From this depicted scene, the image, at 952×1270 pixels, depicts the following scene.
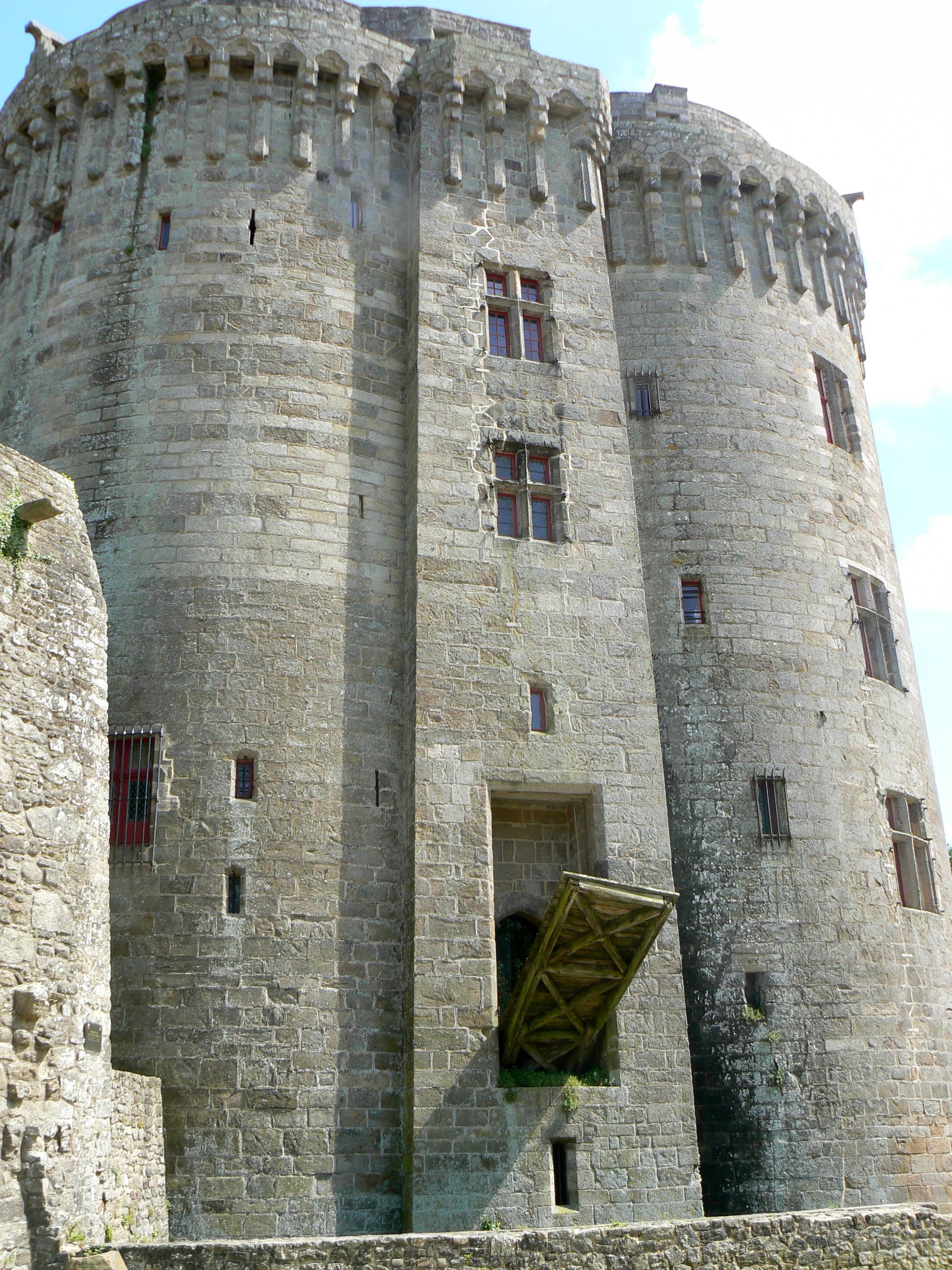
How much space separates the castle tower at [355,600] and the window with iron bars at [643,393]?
1.55 m

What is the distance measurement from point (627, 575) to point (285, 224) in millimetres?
7649

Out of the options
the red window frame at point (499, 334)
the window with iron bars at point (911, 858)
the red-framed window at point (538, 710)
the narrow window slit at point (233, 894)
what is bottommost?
the narrow window slit at point (233, 894)

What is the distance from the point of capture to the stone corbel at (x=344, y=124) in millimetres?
20031

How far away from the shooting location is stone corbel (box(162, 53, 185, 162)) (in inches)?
778

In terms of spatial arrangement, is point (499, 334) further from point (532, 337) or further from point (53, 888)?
point (53, 888)

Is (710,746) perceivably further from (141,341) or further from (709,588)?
(141,341)

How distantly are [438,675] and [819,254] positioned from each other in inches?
515

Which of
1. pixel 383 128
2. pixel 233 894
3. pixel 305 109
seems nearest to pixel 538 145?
pixel 383 128

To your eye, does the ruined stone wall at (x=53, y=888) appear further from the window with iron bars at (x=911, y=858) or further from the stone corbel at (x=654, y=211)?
the stone corbel at (x=654, y=211)

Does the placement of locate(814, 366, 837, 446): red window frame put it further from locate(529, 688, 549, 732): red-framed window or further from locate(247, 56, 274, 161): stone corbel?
locate(247, 56, 274, 161): stone corbel

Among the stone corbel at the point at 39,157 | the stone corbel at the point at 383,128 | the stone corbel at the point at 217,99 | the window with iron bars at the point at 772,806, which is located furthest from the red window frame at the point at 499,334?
the stone corbel at the point at 39,157

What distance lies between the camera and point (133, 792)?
15.9 metres

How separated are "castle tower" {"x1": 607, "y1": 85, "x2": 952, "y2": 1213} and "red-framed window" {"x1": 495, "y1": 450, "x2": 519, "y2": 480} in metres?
3.13

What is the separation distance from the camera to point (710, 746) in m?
19.2
